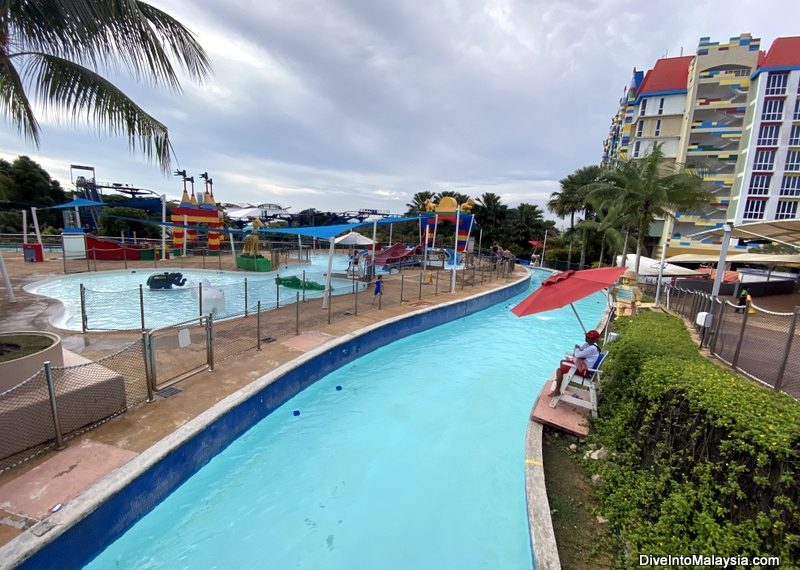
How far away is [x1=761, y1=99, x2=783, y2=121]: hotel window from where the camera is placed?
106ft

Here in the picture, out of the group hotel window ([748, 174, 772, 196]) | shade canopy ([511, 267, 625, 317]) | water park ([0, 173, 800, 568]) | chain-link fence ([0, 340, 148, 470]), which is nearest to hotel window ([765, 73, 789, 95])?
hotel window ([748, 174, 772, 196])

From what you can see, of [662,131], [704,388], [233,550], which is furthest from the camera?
[662,131]

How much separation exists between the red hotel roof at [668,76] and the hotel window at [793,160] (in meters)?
11.2

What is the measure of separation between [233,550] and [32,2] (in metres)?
6.63

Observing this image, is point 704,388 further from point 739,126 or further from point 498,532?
point 739,126

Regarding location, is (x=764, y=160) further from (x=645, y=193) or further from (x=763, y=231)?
(x=763, y=231)

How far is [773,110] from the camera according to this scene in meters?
32.6

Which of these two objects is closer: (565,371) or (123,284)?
(565,371)

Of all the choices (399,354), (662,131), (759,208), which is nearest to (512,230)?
(662,131)

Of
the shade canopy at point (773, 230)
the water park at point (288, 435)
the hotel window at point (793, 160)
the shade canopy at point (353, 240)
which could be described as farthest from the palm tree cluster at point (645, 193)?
the hotel window at point (793, 160)

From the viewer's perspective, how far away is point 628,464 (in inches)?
165

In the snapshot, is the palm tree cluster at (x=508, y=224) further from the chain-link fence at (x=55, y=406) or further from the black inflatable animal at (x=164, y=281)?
the chain-link fence at (x=55, y=406)

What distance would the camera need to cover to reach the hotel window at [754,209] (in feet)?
109

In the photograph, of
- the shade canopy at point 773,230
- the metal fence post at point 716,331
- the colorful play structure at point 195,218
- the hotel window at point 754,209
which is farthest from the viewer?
the hotel window at point 754,209
